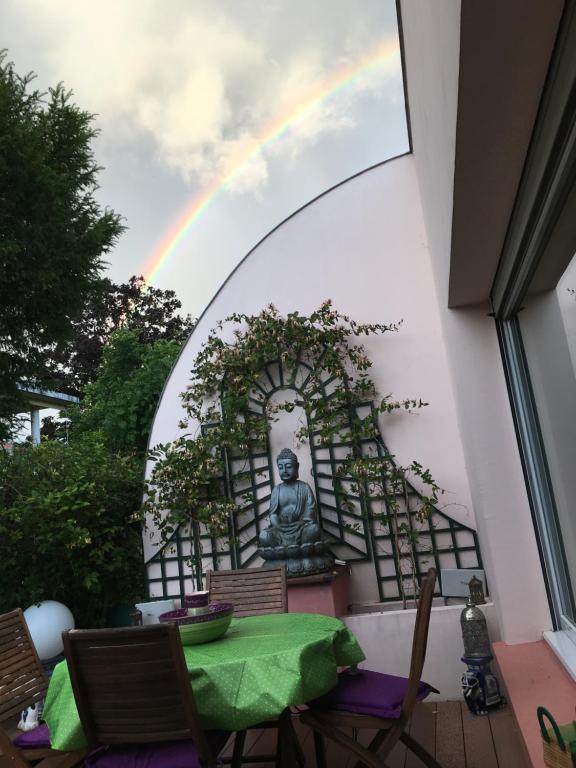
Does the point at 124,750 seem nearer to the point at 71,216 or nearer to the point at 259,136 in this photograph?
the point at 71,216

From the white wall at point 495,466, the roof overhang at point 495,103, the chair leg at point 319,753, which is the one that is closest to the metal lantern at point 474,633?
the white wall at point 495,466

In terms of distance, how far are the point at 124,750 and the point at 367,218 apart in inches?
169

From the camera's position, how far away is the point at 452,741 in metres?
2.88

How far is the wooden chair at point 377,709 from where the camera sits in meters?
1.96

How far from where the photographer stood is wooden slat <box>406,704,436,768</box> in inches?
107

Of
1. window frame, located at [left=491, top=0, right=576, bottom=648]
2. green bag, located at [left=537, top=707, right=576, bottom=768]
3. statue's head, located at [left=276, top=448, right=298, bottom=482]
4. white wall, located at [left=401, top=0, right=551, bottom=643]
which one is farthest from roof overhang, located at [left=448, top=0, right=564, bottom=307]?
statue's head, located at [left=276, top=448, right=298, bottom=482]

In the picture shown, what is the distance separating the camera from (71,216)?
23.9 feet

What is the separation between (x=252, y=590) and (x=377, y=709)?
123 cm

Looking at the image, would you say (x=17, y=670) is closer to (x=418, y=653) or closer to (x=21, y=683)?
(x=21, y=683)

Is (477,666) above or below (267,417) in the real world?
below

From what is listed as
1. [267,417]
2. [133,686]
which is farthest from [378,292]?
[133,686]

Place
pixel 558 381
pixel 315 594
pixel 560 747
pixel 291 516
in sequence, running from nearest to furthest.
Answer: pixel 560 747 → pixel 558 381 → pixel 315 594 → pixel 291 516

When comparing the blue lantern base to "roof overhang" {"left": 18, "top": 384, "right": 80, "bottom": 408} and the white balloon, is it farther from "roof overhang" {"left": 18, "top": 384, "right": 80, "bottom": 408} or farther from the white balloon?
"roof overhang" {"left": 18, "top": 384, "right": 80, "bottom": 408}

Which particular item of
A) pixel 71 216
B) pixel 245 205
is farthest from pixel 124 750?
pixel 245 205
